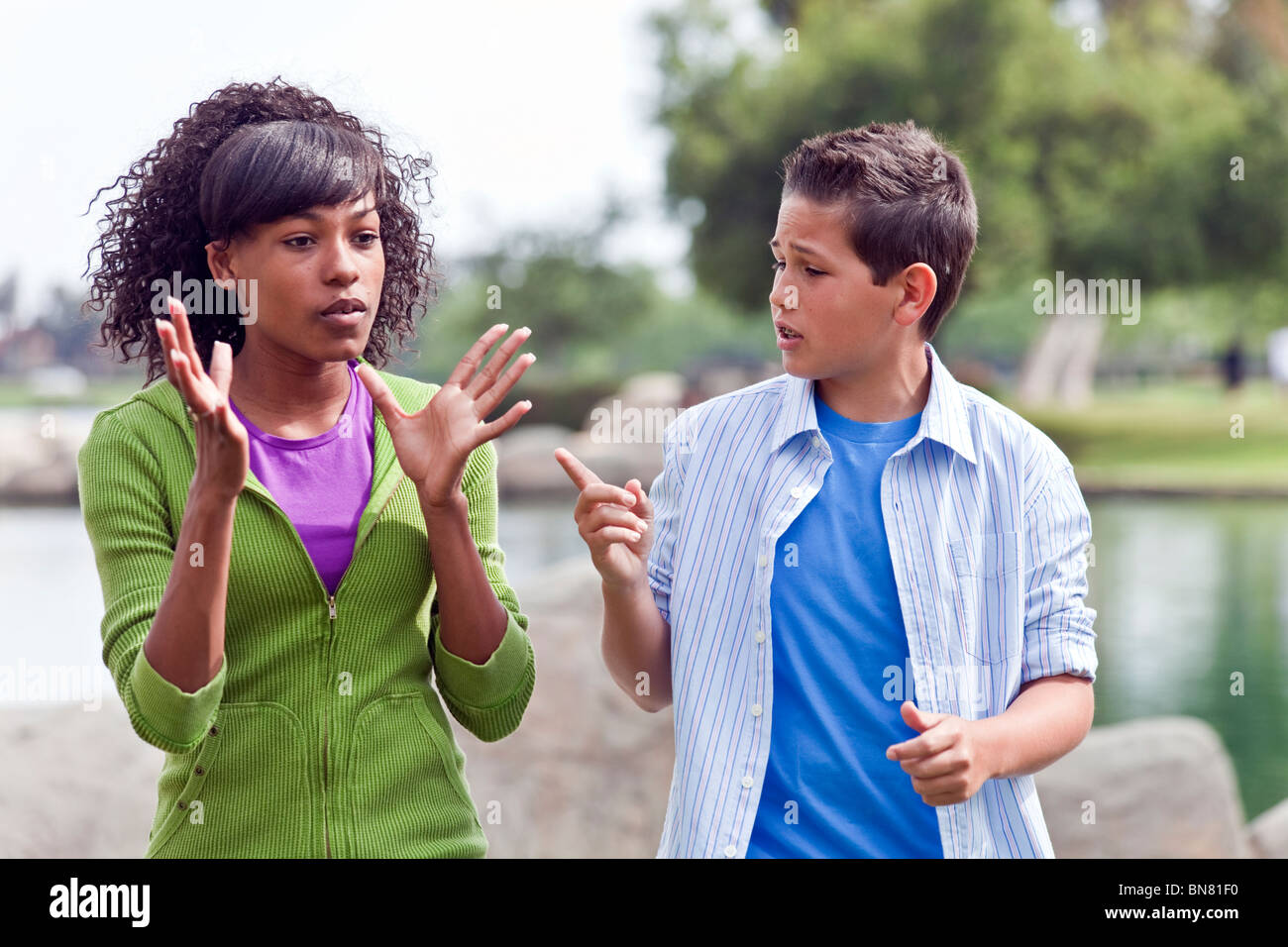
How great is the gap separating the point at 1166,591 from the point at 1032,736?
1203 cm

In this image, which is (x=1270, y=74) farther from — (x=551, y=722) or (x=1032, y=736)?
(x=1032, y=736)

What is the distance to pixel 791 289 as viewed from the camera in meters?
2.03

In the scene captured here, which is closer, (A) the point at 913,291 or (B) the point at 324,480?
(B) the point at 324,480

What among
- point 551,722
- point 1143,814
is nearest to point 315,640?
point 551,722

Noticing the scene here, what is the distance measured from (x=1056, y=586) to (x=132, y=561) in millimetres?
1261

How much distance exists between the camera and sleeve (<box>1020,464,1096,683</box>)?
6.44 ft

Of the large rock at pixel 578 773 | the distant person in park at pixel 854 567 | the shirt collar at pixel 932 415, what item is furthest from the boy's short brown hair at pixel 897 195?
the large rock at pixel 578 773

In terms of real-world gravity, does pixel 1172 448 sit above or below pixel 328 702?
above

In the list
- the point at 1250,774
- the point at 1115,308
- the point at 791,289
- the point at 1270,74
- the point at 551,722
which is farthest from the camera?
the point at 1115,308

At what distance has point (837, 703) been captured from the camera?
194 centimetres

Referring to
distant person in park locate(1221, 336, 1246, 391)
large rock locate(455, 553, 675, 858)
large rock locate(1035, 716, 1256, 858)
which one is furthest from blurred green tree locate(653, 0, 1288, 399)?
large rock locate(455, 553, 675, 858)

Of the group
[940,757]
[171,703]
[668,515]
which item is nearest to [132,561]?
[171,703]

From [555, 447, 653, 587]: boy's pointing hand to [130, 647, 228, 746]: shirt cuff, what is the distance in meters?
0.51

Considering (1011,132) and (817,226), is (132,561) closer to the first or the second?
(817,226)
